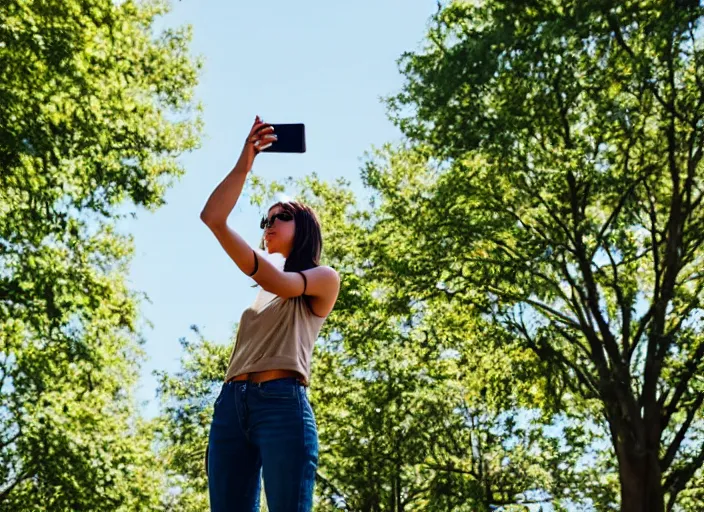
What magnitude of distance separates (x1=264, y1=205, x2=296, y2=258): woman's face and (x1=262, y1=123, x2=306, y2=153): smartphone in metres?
0.32

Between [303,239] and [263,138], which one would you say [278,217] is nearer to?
[303,239]

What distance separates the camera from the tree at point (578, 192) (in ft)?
45.8

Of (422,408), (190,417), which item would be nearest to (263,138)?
(422,408)

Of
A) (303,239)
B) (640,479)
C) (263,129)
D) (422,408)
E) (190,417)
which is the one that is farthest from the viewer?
(190,417)

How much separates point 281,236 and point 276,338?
18.0 inches

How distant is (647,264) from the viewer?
1731cm

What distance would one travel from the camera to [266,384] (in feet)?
8.29

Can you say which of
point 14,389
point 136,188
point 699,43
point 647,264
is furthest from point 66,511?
point 699,43

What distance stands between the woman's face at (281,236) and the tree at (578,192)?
11.6 meters

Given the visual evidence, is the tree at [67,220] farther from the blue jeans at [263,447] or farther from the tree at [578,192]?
the blue jeans at [263,447]

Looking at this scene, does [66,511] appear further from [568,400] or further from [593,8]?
[593,8]

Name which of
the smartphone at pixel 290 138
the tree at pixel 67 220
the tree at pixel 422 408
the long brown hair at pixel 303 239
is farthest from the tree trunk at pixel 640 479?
the smartphone at pixel 290 138

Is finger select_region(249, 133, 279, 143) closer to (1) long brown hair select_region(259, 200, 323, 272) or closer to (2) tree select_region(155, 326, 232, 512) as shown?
(1) long brown hair select_region(259, 200, 323, 272)

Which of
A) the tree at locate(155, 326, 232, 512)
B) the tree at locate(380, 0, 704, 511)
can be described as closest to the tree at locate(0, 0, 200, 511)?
the tree at locate(155, 326, 232, 512)
